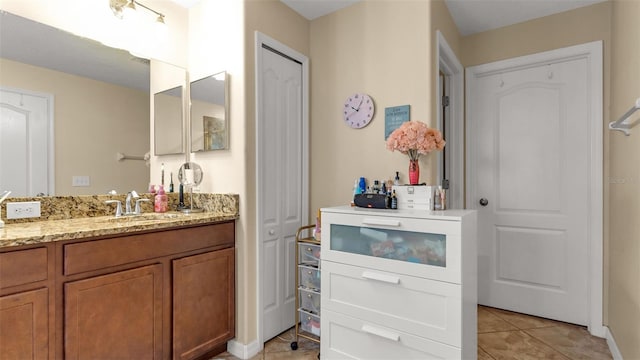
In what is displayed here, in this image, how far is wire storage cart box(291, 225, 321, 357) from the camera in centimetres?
220

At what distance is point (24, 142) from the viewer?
1.68 meters

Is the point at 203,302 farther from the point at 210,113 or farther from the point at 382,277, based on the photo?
the point at 210,113

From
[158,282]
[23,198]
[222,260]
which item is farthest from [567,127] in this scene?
[23,198]

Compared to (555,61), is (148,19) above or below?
above

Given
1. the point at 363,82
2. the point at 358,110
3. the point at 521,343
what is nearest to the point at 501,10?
the point at 363,82

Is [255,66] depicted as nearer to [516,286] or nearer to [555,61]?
[555,61]

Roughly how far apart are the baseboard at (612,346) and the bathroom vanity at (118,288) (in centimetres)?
248

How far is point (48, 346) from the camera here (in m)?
1.32

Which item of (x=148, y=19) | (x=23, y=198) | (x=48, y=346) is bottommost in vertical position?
(x=48, y=346)

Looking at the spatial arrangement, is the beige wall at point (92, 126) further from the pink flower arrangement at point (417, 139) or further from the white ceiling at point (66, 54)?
the pink flower arrangement at point (417, 139)

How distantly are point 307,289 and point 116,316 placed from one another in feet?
3.77

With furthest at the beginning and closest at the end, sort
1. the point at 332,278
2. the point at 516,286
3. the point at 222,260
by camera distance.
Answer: the point at 516,286
the point at 222,260
the point at 332,278

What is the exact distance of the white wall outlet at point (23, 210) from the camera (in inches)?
63.5

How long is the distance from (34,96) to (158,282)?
124cm
